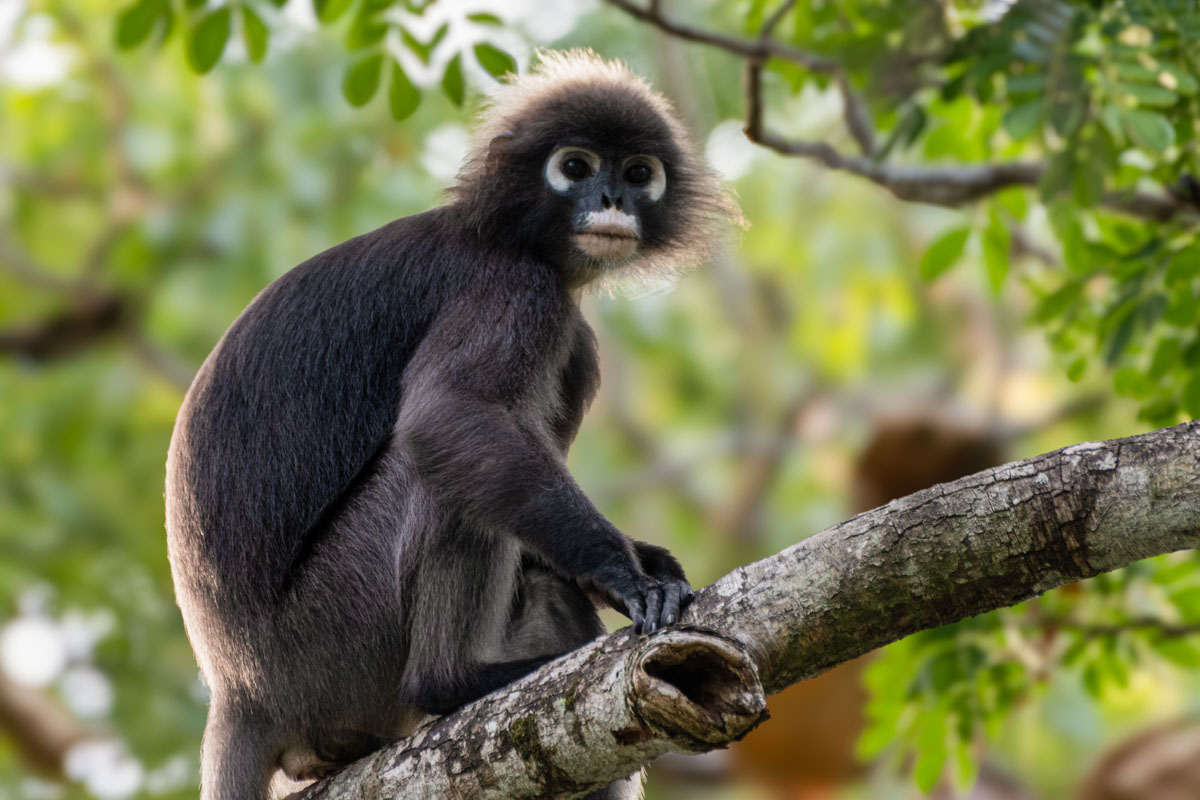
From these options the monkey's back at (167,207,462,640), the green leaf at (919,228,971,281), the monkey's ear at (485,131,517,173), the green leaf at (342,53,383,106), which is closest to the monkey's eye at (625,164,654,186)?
the monkey's ear at (485,131,517,173)

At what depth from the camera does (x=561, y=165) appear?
4.89m

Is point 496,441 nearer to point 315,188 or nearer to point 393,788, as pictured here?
point 393,788

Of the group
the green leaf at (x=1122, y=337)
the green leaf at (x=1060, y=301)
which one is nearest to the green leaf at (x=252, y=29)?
the green leaf at (x=1060, y=301)

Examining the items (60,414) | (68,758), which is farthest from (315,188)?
(68,758)

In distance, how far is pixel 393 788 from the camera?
360 centimetres

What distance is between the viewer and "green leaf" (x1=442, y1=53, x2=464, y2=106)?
518 centimetres

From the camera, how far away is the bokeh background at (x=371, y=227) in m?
10.7

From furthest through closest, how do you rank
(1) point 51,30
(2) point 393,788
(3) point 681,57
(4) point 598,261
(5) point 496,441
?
1. (3) point 681,57
2. (1) point 51,30
3. (4) point 598,261
4. (5) point 496,441
5. (2) point 393,788

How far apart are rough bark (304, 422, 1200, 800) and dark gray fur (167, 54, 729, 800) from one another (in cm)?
53

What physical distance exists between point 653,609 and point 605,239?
5.47ft

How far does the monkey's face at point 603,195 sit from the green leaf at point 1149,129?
1.70 meters

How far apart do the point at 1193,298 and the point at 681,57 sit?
779cm

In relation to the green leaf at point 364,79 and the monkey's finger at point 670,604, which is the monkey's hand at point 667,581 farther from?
the green leaf at point 364,79

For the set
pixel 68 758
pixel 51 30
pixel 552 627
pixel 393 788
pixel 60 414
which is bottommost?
pixel 393 788
